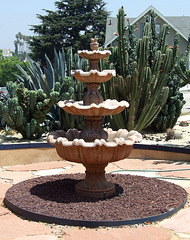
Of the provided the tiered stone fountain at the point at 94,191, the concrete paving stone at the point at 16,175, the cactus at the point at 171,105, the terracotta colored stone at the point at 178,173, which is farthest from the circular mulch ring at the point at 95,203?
the cactus at the point at 171,105

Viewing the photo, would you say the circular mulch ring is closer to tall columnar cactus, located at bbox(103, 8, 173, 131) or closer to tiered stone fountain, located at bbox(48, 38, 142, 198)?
tiered stone fountain, located at bbox(48, 38, 142, 198)

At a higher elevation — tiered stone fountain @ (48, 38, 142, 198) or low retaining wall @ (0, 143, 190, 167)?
tiered stone fountain @ (48, 38, 142, 198)

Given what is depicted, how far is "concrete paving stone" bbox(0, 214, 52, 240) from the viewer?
455 centimetres

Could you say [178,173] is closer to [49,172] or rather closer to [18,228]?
[49,172]

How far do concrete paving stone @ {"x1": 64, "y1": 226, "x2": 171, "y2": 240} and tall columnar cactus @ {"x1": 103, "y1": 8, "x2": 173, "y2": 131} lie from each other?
5.56 metres

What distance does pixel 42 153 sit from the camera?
8578 millimetres

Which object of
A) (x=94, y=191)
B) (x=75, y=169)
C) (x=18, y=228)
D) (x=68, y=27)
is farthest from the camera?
(x=68, y=27)

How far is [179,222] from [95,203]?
43.3 inches

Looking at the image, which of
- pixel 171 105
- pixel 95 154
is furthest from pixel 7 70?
pixel 95 154

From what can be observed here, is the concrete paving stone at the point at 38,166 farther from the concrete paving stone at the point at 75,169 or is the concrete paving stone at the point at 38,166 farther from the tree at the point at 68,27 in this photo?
the tree at the point at 68,27

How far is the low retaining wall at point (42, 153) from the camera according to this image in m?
8.30

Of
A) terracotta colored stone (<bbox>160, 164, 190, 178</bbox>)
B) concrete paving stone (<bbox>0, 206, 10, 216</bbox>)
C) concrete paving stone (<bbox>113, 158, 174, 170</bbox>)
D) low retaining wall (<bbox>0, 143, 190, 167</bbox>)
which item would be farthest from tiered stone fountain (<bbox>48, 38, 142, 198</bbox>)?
low retaining wall (<bbox>0, 143, 190, 167</bbox>)

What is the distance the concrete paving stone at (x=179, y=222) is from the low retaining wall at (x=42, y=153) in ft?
10.2

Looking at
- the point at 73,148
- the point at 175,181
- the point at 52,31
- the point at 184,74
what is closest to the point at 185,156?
the point at 175,181
